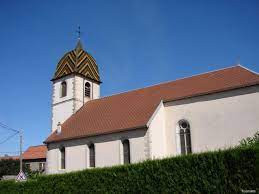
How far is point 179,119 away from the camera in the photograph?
2300cm

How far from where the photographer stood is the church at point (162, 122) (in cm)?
2052

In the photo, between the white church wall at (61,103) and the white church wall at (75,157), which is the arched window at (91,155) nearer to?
the white church wall at (75,157)

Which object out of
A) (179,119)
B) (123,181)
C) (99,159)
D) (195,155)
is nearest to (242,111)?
(179,119)

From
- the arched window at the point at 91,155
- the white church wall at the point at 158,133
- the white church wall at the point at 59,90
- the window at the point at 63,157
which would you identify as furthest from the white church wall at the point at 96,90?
the white church wall at the point at 158,133

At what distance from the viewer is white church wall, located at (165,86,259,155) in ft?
65.5

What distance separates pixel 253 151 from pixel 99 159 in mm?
14422

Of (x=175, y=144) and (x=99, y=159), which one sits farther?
(x=99, y=159)

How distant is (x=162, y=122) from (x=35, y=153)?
28892 mm

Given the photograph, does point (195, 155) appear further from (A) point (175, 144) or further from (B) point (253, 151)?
(A) point (175, 144)

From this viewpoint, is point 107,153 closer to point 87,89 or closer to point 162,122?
point 162,122

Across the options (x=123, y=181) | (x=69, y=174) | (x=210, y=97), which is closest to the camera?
(x=123, y=181)

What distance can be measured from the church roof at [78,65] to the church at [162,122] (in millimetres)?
4455

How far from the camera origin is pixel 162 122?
2359 cm

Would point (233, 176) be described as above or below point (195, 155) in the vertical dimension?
below
